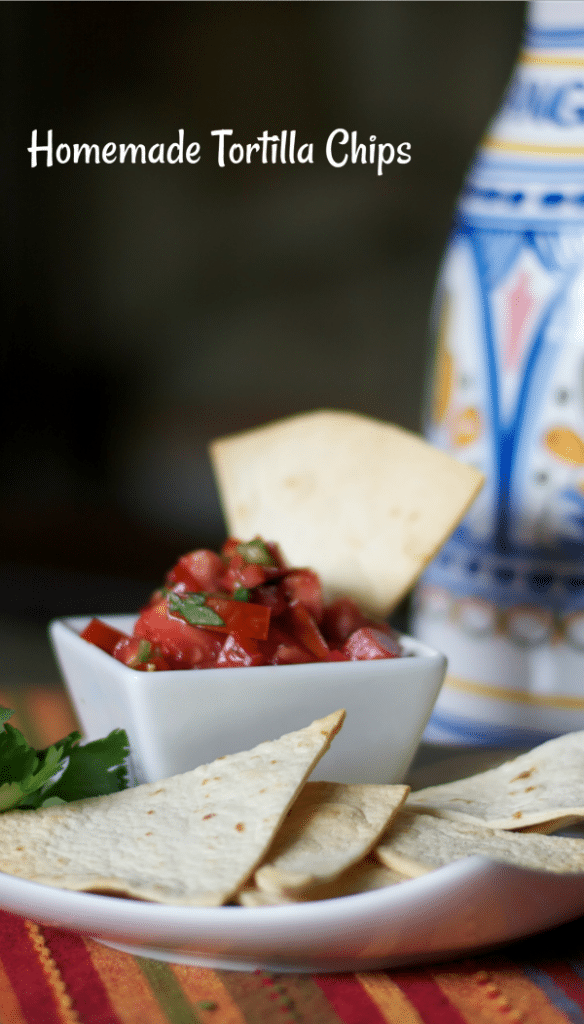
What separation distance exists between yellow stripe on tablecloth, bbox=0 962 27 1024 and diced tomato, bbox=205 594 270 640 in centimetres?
40

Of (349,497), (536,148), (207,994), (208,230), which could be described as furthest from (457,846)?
(208,230)

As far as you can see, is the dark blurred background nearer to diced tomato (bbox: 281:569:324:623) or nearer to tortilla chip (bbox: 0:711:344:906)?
diced tomato (bbox: 281:569:324:623)

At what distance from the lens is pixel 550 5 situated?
1.50 m

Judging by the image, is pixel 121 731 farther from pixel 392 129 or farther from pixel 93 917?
pixel 392 129

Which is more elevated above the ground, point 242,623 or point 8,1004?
point 242,623

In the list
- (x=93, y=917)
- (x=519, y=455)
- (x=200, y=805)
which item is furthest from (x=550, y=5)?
(x=93, y=917)

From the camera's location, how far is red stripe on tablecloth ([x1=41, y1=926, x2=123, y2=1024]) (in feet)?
2.57

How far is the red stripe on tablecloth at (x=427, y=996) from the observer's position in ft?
2.56

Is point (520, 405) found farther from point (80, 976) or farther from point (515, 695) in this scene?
point (80, 976)

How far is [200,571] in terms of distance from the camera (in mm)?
1236

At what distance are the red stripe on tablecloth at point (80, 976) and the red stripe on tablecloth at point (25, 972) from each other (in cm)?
1

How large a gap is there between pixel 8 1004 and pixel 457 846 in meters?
0.33

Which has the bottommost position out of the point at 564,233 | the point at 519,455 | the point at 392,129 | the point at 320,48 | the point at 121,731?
the point at 121,731

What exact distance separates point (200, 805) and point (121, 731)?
0.17 m
